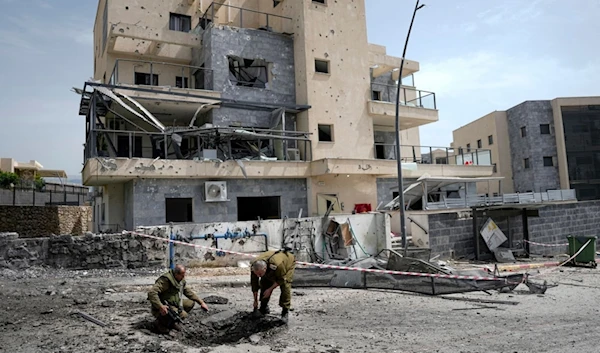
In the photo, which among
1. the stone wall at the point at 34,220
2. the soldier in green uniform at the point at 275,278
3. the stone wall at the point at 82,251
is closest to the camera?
the soldier in green uniform at the point at 275,278

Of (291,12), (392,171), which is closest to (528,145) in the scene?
(392,171)

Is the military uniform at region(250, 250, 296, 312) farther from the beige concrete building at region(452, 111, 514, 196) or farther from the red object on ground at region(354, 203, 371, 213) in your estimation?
the beige concrete building at region(452, 111, 514, 196)

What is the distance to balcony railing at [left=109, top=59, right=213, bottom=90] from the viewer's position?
20.0m

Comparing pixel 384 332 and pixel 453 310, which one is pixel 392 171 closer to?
pixel 453 310

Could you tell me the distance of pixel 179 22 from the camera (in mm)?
22953

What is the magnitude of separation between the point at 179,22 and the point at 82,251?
15.9 meters

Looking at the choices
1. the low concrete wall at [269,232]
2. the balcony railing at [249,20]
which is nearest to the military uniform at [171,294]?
the low concrete wall at [269,232]

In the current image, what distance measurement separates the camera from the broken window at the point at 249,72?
20.9 m

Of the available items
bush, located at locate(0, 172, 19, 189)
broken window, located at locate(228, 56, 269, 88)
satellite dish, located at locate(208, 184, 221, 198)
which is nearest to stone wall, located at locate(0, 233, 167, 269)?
satellite dish, located at locate(208, 184, 221, 198)

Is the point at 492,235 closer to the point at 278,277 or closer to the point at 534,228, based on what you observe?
the point at 534,228

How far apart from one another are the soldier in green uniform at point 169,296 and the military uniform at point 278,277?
104 centimetres

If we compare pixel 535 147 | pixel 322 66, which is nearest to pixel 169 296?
pixel 322 66

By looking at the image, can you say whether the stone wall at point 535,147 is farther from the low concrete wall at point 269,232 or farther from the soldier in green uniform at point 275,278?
the soldier in green uniform at point 275,278

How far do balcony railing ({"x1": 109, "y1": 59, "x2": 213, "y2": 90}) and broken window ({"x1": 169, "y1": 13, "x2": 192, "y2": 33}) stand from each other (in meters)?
2.89
